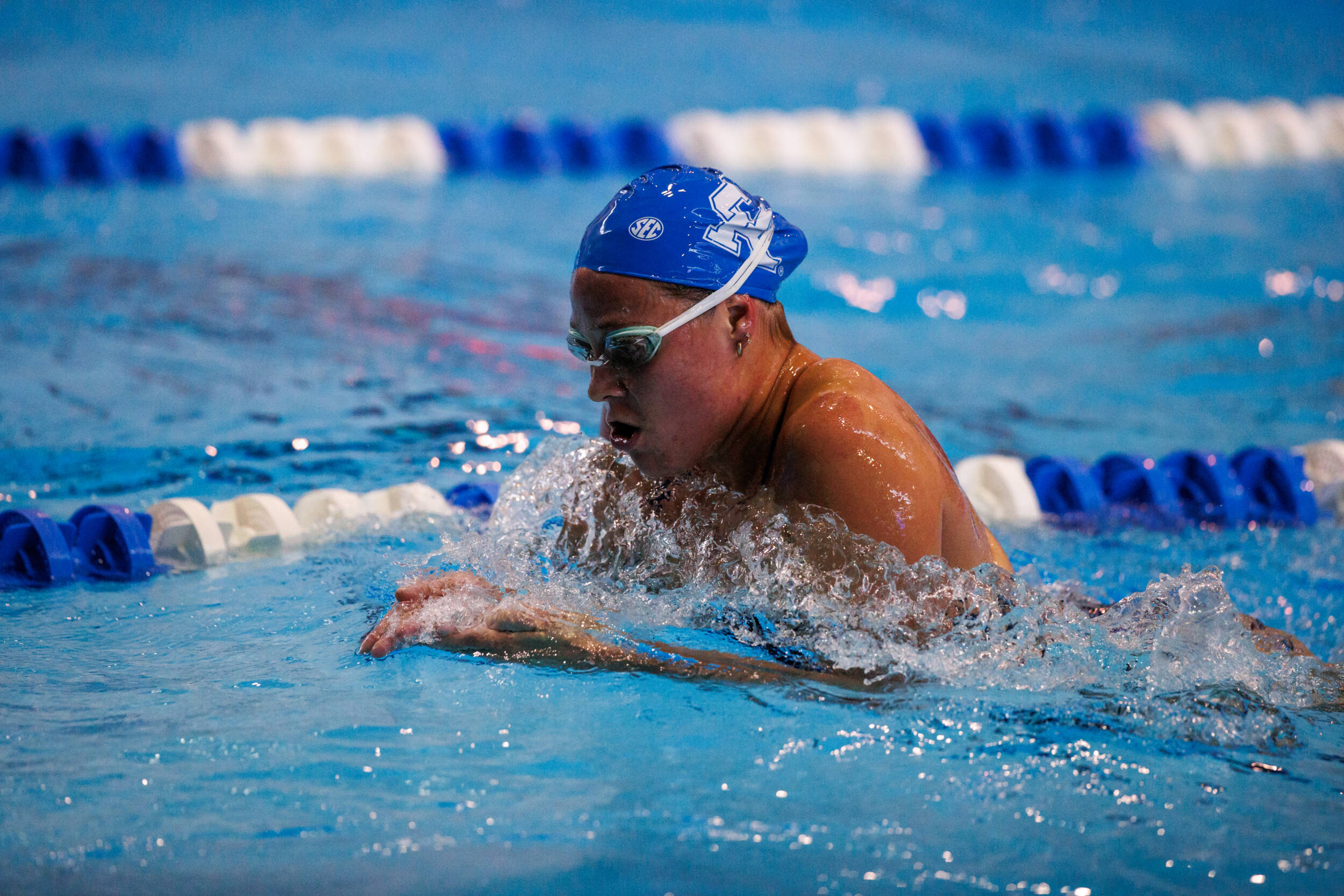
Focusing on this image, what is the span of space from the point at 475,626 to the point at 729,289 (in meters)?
0.77

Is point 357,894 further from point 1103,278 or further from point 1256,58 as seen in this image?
point 1256,58

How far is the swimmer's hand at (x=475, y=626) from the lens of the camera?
2.23 meters

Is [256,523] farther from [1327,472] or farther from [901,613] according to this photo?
[1327,472]

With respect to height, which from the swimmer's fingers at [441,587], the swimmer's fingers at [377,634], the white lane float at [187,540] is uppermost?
the swimmer's fingers at [441,587]

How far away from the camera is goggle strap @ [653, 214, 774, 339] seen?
2143mm

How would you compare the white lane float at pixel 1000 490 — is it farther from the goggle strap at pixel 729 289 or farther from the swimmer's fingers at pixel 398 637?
the swimmer's fingers at pixel 398 637

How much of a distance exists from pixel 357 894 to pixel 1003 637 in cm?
121

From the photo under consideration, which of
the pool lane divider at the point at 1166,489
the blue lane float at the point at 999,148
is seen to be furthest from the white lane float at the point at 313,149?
the pool lane divider at the point at 1166,489

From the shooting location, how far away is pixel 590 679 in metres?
2.29

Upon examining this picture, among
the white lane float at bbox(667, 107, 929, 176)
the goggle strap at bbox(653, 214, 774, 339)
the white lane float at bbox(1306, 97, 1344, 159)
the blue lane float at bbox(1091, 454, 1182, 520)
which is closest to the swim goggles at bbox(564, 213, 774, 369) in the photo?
the goggle strap at bbox(653, 214, 774, 339)

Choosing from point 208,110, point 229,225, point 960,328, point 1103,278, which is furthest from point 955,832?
point 208,110

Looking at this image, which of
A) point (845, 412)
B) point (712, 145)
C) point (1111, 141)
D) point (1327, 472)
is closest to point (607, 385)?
point (845, 412)

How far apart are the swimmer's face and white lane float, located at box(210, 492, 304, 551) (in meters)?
1.39

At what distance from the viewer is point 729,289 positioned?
219 centimetres
